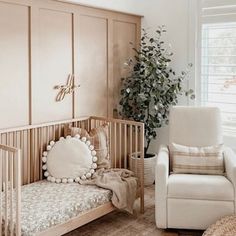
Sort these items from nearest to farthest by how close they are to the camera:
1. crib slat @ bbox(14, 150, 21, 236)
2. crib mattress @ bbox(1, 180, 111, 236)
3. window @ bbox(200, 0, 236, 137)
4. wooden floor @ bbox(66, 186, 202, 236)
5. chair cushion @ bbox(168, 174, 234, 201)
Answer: crib slat @ bbox(14, 150, 21, 236) < crib mattress @ bbox(1, 180, 111, 236) < chair cushion @ bbox(168, 174, 234, 201) < wooden floor @ bbox(66, 186, 202, 236) < window @ bbox(200, 0, 236, 137)

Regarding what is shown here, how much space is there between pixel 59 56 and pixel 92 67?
0.51m

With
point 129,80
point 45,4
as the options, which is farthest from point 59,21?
point 129,80

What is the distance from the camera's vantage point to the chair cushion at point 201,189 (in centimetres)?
335

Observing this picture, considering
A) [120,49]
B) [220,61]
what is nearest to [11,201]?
[120,49]

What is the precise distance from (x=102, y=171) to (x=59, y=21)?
1507mm

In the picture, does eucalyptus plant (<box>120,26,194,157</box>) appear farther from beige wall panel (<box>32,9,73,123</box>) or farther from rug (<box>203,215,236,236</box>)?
rug (<box>203,215,236,236</box>)

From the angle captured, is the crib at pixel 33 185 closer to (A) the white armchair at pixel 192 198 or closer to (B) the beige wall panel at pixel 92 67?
(B) the beige wall panel at pixel 92 67

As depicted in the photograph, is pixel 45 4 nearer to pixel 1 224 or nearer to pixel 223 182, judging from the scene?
pixel 1 224

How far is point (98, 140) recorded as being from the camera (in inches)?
158

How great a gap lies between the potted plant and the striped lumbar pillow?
0.88 meters

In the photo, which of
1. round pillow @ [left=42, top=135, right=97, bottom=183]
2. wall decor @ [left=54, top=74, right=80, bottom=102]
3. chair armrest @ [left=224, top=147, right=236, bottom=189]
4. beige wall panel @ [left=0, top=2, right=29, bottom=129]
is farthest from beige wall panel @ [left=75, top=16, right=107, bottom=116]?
chair armrest @ [left=224, top=147, right=236, bottom=189]

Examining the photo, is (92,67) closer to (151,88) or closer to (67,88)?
(67,88)

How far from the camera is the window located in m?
4.42

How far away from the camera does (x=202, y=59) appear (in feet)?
Answer: 15.2
